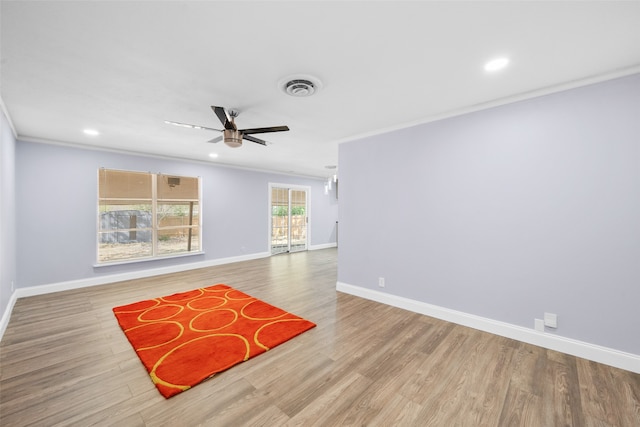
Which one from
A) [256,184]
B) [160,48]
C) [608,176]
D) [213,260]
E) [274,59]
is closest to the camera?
[160,48]

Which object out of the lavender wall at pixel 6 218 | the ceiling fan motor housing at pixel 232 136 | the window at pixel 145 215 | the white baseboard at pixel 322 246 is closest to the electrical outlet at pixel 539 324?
the ceiling fan motor housing at pixel 232 136

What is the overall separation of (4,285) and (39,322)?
1.88 feet

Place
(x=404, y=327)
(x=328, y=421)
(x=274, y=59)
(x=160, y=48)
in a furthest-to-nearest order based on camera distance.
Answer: (x=404, y=327)
(x=274, y=59)
(x=160, y=48)
(x=328, y=421)

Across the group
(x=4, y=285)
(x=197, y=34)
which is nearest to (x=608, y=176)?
(x=197, y=34)

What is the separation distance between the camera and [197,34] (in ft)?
5.55

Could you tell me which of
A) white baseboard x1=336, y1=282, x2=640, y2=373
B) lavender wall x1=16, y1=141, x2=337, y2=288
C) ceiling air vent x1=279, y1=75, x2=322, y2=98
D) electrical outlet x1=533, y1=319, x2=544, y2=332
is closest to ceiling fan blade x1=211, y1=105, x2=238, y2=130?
ceiling air vent x1=279, y1=75, x2=322, y2=98

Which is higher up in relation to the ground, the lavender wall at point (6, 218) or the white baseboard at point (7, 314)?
the lavender wall at point (6, 218)

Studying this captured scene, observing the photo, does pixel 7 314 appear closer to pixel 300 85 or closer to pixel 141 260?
pixel 141 260

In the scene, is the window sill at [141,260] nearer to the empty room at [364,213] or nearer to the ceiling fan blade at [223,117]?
the empty room at [364,213]

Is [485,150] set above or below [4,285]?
above

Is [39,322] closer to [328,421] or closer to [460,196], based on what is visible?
[328,421]

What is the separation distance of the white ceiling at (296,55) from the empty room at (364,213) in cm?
2

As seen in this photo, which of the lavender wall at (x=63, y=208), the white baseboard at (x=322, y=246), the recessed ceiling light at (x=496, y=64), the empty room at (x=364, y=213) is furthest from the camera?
the white baseboard at (x=322, y=246)

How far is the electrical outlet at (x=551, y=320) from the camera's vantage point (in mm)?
2451
